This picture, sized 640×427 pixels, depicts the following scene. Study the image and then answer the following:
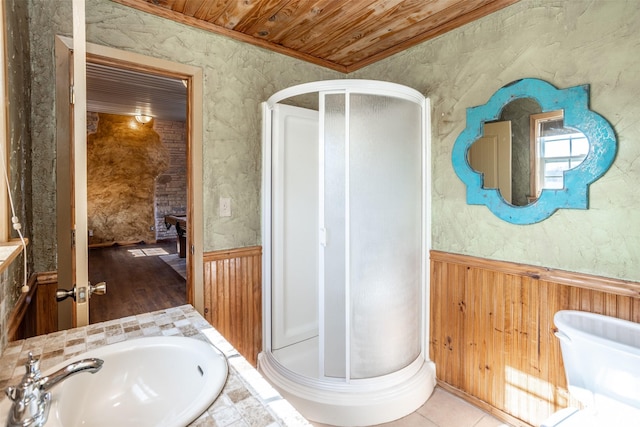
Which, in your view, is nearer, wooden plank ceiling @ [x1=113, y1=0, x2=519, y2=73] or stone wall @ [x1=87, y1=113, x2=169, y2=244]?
wooden plank ceiling @ [x1=113, y1=0, x2=519, y2=73]

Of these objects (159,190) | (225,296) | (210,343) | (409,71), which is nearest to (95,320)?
(225,296)

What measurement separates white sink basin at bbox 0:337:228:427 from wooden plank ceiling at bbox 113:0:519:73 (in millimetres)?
1740

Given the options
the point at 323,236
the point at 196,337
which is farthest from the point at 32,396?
the point at 323,236

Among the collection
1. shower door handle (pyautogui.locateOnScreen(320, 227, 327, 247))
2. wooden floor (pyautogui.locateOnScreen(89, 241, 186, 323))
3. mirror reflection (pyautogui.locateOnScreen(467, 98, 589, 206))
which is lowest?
wooden floor (pyautogui.locateOnScreen(89, 241, 186, 323))

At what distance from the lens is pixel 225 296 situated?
7.05 ft

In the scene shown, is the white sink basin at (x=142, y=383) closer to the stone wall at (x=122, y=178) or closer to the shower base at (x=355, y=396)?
the shower base at (x=355, y=396)

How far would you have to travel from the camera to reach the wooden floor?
132 inches

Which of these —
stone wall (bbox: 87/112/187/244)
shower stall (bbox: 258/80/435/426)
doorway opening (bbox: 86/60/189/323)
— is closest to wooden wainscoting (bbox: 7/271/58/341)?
shower stall (bbox: 258/80/435/426)

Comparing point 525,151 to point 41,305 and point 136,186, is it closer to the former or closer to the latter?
point 41,305

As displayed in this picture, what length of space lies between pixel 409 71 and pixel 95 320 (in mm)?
3388

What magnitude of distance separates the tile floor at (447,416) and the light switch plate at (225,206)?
4.40ft

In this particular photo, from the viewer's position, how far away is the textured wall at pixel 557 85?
1449mm

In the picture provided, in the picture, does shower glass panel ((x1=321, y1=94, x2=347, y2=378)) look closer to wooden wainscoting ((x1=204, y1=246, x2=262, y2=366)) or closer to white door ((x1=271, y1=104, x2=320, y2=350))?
white door ((x1=271, y1=104, x2=320, y2=350))

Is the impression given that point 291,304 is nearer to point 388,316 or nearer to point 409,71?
point 388,316
